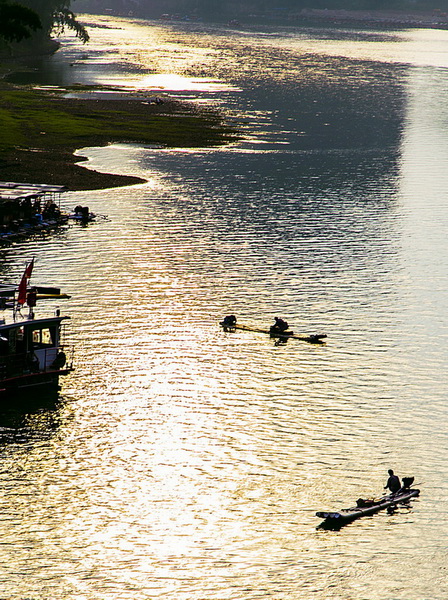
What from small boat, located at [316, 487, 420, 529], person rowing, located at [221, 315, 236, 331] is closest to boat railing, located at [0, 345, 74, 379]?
person rowing, located at [221, 315, 236, 331]

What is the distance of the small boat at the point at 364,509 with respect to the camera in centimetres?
5591

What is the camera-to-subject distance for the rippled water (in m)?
52.7

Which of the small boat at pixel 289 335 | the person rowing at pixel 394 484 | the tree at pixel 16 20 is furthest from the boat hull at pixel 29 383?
the tree at pixel 16 20

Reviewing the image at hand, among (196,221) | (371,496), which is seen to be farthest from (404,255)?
(371,496)

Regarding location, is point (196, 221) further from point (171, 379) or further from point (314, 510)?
point (314, 510)

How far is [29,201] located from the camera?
408 ft

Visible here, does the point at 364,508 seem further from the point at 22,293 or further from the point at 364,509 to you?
the point at 22,293

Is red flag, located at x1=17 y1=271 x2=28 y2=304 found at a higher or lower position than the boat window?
higher

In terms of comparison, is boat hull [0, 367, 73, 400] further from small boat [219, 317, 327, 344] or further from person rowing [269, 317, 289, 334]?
person rowing [269, 317, 289, 334]

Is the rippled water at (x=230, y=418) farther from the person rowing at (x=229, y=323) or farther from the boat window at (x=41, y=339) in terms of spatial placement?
the boat window at (x=41, y=339)

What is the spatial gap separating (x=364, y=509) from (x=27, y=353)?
1268 inches

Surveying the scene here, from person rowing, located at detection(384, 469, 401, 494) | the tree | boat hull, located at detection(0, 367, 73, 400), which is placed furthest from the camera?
the tree

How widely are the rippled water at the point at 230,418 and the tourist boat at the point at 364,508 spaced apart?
0.65 metres

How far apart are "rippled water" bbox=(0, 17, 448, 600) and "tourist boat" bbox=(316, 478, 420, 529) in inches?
25.6
